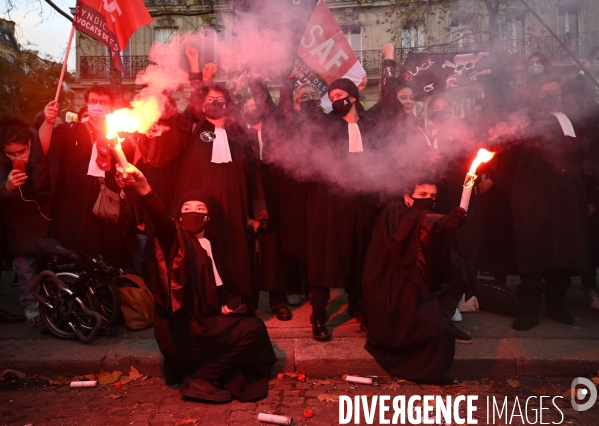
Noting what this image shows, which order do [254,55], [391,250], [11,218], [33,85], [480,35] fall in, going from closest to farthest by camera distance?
[391,250] → [254,55] → [11,218] → [480,35] → [33,85]

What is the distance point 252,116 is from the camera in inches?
221

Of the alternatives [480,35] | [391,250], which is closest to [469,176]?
[391,250]

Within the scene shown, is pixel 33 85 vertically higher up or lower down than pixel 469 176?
higher up

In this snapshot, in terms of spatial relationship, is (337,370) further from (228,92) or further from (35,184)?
(35,184)

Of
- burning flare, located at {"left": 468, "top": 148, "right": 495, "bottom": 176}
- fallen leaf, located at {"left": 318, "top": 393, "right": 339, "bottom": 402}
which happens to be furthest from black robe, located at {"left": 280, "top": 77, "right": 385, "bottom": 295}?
burning flare, located at {"left": 468, "top": 148, "right": 495, "bottom": 176}

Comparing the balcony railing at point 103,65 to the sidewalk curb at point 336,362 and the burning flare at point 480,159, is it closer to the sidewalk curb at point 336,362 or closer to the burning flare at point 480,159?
the sidewalk curb at point 336,362

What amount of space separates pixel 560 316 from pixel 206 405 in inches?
143

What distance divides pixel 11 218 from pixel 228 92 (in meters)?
2.61

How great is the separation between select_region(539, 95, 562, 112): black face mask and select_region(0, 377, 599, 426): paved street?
2732 millimetres

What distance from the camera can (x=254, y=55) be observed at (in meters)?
5.18

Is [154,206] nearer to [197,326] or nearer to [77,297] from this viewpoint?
[197,326]

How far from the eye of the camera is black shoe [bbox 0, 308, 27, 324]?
546 centimetres

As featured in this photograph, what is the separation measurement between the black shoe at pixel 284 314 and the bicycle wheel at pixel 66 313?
1.75 m

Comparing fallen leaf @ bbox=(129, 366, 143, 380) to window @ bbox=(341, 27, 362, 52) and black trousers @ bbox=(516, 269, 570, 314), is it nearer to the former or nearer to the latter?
black trousers @ bbox=(516, 269, 570, 314)
